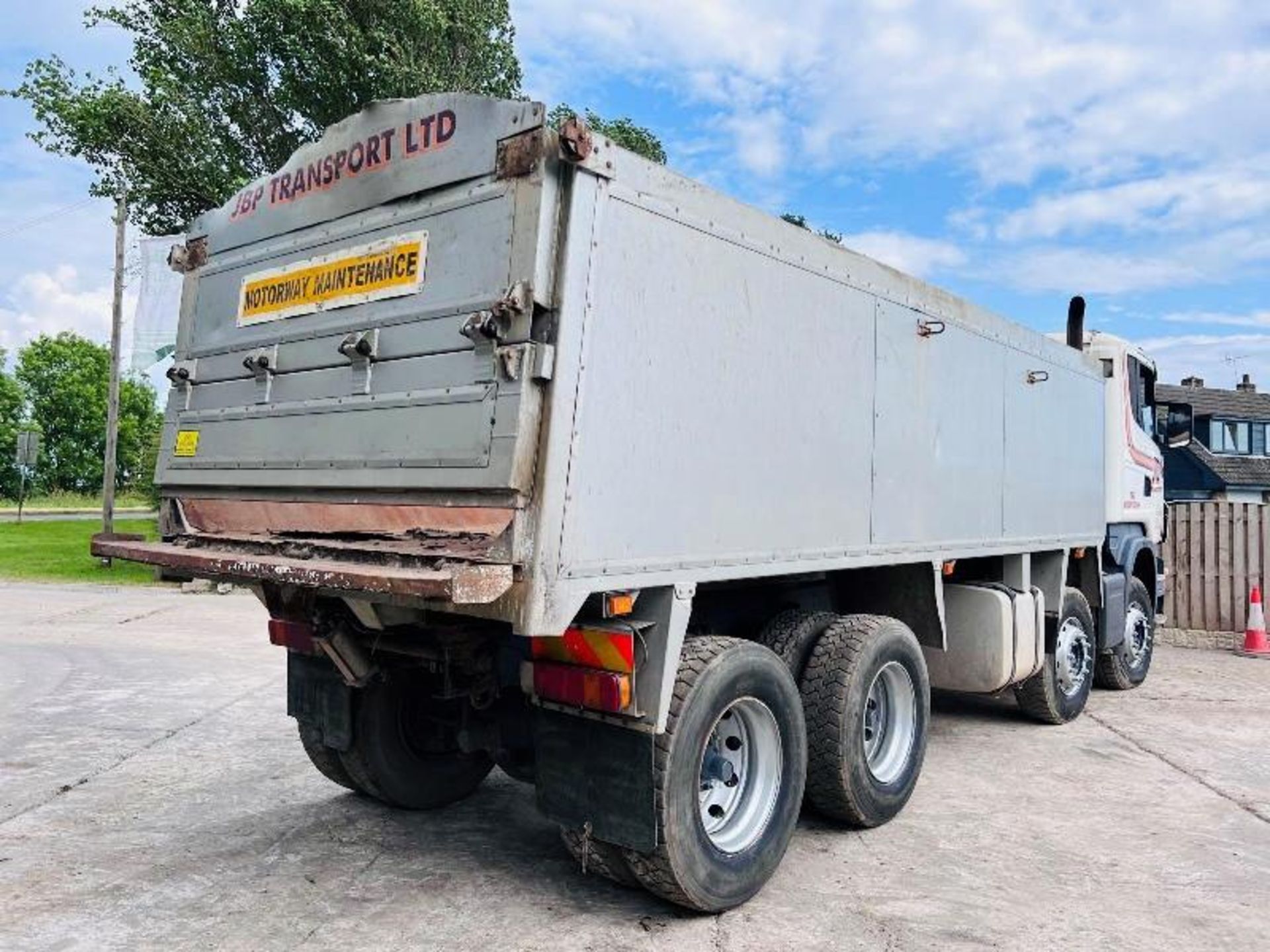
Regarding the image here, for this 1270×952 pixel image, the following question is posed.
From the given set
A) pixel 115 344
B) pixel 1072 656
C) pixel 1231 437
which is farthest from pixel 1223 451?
pixel 115 344

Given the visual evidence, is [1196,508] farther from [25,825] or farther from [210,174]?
[210,174]

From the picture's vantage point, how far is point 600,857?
3725mm

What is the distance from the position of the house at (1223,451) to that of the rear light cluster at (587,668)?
33913mm

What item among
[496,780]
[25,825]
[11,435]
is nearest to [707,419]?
[496,780]

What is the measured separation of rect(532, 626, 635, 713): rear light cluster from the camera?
348cm

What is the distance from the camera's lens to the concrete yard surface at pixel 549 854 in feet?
12.1

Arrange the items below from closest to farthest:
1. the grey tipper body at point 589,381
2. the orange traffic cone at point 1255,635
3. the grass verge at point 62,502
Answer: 1. the grey tipper body at point 589,381
2. the orange traffic cone at point 1255,635
3. the grass verge at point 62,502

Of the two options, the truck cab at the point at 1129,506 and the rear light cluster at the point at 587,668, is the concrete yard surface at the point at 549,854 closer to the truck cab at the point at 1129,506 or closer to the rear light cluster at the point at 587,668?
the rear light cluster at the point at 587,668

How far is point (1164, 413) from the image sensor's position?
31.9 ft

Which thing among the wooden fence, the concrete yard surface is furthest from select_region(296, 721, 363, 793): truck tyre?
the wooden fence

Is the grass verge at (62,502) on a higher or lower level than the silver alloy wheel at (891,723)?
higher

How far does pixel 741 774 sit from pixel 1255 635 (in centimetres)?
1031

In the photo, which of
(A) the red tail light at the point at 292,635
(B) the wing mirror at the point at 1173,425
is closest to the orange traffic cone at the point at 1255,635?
(B) the wing mirror at the point at 1173,425

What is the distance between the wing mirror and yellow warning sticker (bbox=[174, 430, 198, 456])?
8.93m
